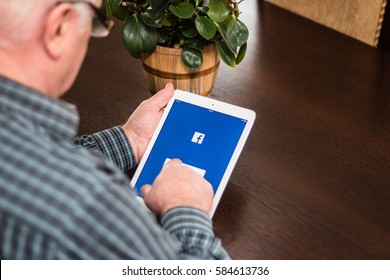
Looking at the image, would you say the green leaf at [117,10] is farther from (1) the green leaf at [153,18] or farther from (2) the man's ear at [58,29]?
(2) the man's ear at [58,29]

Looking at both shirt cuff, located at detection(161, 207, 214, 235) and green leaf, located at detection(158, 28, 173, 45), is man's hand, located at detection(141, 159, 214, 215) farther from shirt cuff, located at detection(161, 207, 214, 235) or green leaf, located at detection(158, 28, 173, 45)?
green leaf, located at detection(158, 28, 173, 45)

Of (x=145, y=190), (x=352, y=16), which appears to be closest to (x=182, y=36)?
(x=145, y=190)

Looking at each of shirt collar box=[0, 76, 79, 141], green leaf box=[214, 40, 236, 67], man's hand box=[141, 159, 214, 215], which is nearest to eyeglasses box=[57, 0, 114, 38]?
shirt collar box=[0, 76, 79, 141]

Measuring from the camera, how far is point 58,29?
2.77 ft

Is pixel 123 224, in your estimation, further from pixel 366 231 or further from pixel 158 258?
pixel 366 231

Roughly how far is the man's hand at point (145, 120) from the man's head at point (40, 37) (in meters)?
0.41

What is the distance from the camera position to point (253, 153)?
1.28 m

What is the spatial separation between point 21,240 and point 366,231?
61 centimetres

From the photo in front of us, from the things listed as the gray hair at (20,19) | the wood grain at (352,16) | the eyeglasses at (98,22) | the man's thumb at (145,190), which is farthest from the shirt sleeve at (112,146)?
the wood grain at (352,16)

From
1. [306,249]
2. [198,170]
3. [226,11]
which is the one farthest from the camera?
[226,11]

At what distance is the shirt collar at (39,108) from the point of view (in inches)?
32.2

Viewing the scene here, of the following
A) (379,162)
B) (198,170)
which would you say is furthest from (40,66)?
(379,162)

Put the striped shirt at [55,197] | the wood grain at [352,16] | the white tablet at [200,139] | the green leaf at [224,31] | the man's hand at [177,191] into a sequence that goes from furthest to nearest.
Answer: the wood grain at [352,16] < the green leaf at [224,31] < the white tablet at [200,139] < the man's hand at [177,191] < the striped shirt at [55,197]

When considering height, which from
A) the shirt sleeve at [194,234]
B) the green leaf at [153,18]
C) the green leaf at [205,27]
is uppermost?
the green leaf at [205,27]
